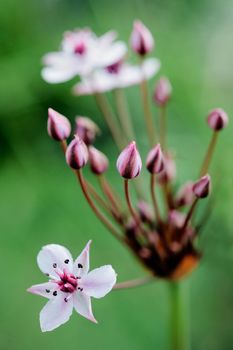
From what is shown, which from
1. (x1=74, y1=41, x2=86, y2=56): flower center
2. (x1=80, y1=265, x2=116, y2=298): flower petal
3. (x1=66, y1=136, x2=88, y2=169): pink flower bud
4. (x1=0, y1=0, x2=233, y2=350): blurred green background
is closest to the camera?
(x1=80, y1=265, x2=116, y2=298): flower petal

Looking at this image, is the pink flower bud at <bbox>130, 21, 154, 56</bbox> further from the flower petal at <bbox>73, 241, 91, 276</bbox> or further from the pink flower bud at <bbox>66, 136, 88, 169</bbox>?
the flower petal at <bbox>73, 241, 91, 276</bbox>

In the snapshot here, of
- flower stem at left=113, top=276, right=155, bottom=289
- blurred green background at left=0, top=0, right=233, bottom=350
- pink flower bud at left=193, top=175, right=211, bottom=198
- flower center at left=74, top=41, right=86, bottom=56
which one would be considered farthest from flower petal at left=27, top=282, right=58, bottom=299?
blurred green background at left=0, top=0, right=233, bottom=350

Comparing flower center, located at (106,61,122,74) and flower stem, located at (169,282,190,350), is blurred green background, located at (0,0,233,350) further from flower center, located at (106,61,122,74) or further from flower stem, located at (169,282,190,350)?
flower center, located at (106,61,122,74)

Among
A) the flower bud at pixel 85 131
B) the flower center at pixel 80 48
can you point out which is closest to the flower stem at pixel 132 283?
the flower bud at pixel 85 131

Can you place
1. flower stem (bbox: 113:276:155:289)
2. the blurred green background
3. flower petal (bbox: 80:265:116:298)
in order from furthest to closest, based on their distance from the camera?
the blurred green background
flower stem (bbox: 113:276:155:289)
flower petal (bbox: 80:265:116:298)

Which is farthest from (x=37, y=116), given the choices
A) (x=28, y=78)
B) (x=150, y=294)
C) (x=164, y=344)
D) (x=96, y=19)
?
(x=164, y=344)

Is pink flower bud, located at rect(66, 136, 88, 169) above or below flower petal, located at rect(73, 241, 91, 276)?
above

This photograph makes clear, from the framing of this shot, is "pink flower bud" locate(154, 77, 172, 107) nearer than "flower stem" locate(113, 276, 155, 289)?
No

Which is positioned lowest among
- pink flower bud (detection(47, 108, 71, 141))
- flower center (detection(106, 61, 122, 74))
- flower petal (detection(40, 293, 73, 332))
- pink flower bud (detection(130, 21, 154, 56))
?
flower petal (detection(40, 293, 73, 332))
